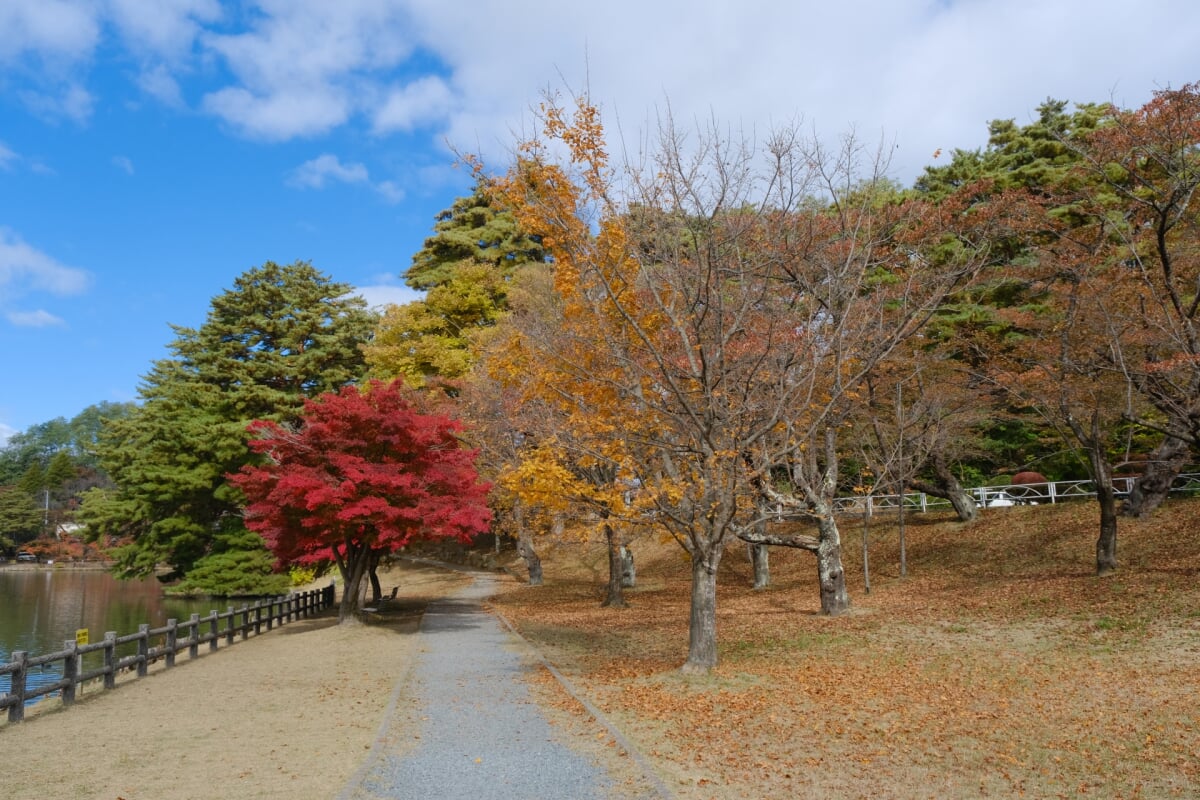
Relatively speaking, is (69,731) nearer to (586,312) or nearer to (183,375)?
(586,312)

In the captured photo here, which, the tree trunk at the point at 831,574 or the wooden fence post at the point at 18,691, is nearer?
the wooden fence post at the point at 18,691

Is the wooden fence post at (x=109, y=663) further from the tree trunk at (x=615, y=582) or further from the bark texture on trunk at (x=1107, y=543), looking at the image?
the bark texture on trunk at (x=1107, y=543)

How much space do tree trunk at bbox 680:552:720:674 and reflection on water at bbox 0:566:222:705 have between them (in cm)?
912

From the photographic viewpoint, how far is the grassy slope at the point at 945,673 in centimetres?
623

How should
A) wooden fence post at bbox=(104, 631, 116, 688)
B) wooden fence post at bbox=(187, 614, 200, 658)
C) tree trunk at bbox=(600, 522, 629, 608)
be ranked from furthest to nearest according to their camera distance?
tree trunk at bbox=(600, 522, 629, 608) → wooden fence post at bbox=(187, 614, 200, 658) → wooden fence post at bbox=(104, 631, 116, 688)

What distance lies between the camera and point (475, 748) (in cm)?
705

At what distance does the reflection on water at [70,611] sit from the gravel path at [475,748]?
6.29 m

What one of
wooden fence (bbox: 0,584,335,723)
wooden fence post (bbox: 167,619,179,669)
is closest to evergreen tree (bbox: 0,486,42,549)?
wooden fence (bbox: 0,584,335,723)

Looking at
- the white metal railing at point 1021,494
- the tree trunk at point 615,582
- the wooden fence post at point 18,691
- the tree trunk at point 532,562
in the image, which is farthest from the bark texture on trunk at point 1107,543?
the wooden fence post at point 18,691

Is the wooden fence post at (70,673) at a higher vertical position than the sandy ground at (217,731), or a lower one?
higher

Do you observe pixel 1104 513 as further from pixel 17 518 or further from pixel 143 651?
pixel 17 518

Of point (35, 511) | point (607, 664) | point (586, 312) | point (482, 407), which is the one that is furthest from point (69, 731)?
point (35, 511)

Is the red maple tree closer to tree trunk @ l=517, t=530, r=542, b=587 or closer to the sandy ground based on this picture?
the sandy ground

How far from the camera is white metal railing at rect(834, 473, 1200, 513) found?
64.1 feet
